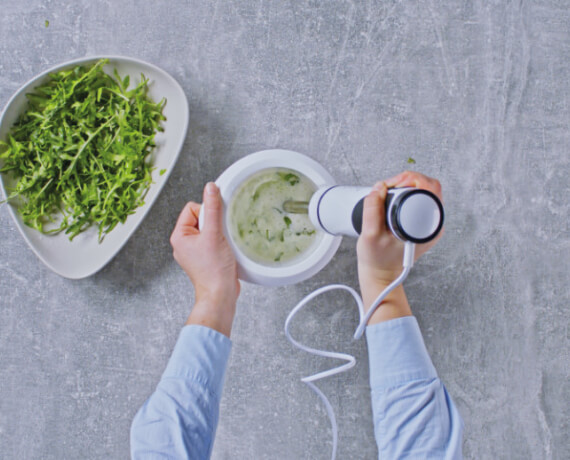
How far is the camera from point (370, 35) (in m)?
0.89

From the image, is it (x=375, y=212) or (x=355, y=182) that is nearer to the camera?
(x=375, y=212)

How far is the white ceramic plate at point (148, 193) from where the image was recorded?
82cm

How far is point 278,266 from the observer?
718 mm

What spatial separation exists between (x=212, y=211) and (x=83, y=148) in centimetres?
27

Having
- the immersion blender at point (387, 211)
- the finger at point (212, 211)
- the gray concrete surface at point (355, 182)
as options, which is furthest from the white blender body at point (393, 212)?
the gray concrete surface at point (355, 182)

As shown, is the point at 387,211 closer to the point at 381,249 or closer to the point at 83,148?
the point at 381,249

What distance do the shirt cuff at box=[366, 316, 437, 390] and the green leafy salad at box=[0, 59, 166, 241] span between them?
43 centimetres

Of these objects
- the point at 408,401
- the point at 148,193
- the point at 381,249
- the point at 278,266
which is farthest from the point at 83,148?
the point at 408,401

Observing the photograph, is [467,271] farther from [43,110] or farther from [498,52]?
[43,110]

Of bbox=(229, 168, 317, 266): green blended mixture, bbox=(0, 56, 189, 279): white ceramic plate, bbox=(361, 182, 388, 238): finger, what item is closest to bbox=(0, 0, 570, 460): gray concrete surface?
bbox=(0, 56, 189, 279): white ceramic plate

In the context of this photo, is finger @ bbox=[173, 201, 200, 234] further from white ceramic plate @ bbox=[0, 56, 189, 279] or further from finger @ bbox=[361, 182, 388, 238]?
finger @ bbox=[361, 182, 388, 238]

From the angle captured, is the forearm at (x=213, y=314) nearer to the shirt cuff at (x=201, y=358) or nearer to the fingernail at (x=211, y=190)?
the shirt cuff at (x=201, y=358)

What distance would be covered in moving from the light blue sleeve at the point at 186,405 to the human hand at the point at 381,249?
0.73ft

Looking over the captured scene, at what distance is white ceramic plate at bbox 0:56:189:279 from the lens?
819 mm
